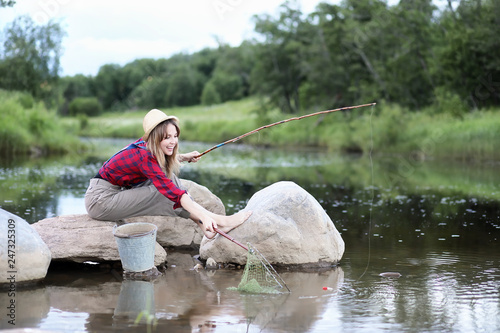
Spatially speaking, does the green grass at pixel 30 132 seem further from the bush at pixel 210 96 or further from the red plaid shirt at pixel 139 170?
the bush at pixel 210 96

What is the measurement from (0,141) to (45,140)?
280 cm

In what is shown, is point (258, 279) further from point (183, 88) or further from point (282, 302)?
point (183, 88)

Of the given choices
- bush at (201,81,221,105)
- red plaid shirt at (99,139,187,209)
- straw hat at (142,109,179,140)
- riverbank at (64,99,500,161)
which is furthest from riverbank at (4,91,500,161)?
bush at (201,81,221,105)

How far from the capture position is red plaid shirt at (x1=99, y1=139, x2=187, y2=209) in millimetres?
7363

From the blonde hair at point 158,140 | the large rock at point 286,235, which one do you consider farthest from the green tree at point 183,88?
the blonde hair at point 158,140

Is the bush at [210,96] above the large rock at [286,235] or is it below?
above

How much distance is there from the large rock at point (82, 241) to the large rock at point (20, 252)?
0.58 metres

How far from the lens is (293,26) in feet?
188

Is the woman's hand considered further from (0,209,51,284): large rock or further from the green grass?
the green grass

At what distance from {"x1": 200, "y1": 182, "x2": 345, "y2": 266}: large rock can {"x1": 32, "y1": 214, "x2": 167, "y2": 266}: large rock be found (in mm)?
960

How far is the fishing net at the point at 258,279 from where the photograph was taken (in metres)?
6.70

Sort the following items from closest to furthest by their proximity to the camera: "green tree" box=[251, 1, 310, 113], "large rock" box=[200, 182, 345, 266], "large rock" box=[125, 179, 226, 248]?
"large rock" box=[200, 182, 345, 266] < "large rock" box=[125, 179, 226, 248] < "green tree" box=[251, 1, 310, 113]

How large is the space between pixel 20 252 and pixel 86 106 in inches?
2239

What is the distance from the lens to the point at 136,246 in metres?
7.23
